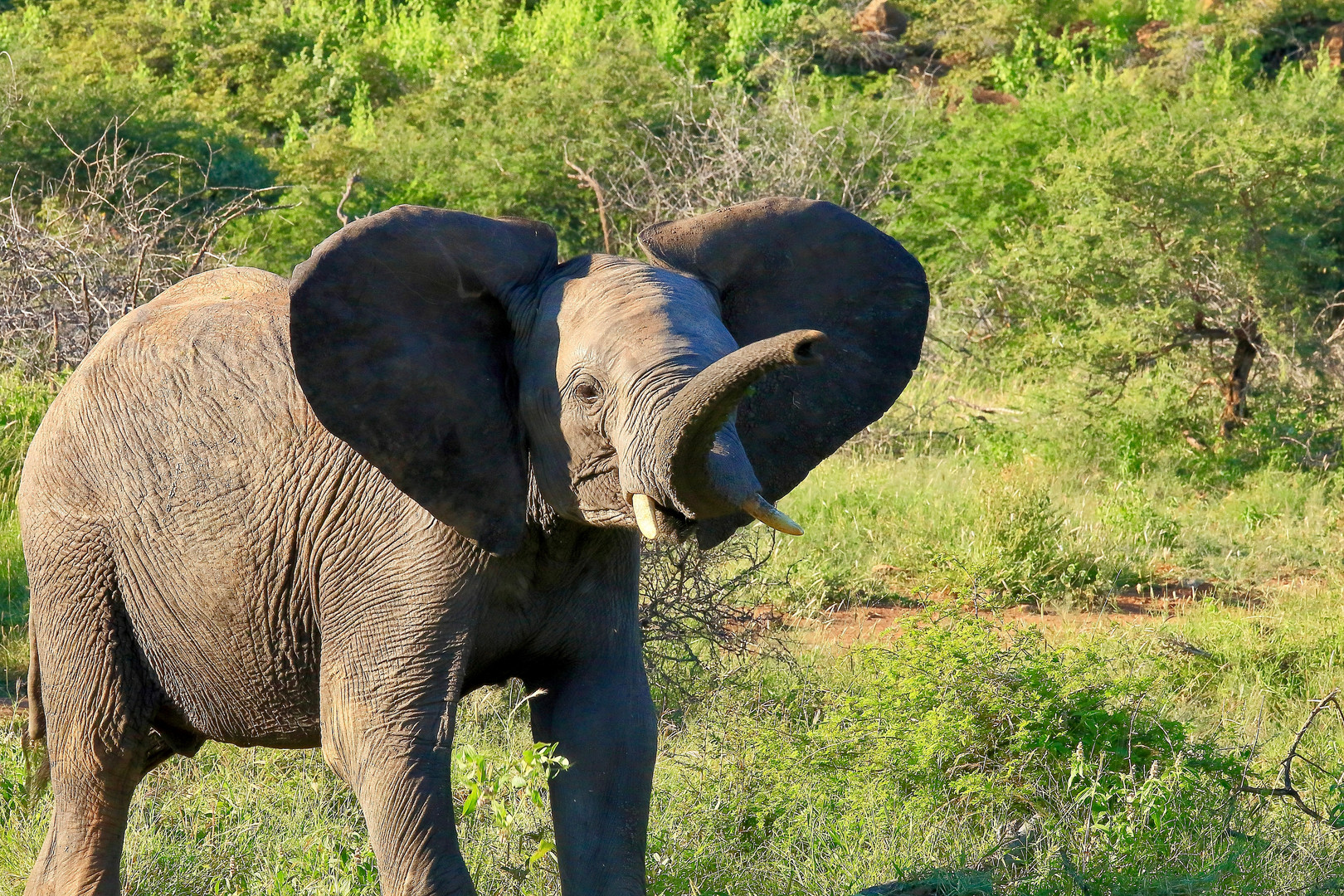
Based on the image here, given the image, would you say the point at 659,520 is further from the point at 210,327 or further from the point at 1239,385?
the point at 1239,385

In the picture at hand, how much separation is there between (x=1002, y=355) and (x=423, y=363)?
8.56 meters

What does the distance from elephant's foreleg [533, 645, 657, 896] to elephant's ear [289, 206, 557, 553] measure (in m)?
0.40

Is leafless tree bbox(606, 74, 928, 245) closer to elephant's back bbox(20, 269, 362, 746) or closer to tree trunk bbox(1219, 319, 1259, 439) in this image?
tree trunk bbox(1219, 319, 1259, 439)

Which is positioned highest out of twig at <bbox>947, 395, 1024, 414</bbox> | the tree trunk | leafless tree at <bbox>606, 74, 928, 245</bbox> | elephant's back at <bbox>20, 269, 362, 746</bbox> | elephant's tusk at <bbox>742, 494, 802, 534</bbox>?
elephant's tusk at <bbox>742, 494, 802, 534</bbox>

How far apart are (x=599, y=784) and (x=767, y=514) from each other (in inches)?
35.9

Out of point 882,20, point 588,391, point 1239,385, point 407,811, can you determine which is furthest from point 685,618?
point 882,20

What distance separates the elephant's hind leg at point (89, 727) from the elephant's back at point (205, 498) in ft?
0.22

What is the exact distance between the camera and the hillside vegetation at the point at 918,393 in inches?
169

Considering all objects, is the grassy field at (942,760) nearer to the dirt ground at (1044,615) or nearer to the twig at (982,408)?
the dirt ground at (1044,615)

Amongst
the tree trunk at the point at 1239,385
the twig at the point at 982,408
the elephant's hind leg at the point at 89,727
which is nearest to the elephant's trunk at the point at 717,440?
the elephant's hind leg at the point at 89,727

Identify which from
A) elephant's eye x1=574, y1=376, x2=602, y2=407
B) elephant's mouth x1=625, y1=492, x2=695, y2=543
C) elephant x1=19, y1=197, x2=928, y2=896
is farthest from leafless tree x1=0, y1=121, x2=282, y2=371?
elephant's mouth x1=625, y1=492, x2=695, y2=543

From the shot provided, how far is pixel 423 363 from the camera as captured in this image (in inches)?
116

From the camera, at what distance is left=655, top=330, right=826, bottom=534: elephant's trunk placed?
90.0 inches

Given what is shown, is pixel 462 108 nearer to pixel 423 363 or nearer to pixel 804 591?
pixel 804 591
